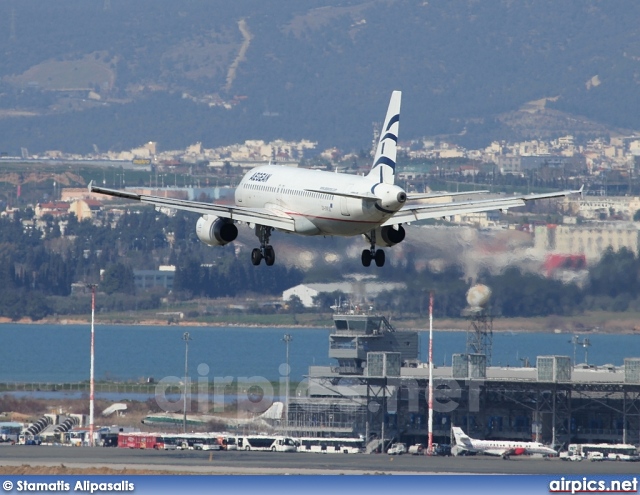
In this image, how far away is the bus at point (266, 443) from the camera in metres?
118

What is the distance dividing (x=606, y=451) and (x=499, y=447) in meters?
7.45

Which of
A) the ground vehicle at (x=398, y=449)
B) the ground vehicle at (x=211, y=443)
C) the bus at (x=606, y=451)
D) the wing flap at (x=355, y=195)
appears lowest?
the ground vehicle at (x=398, y=449)

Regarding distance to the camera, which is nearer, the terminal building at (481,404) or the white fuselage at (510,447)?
the white fuselage at (510,447)

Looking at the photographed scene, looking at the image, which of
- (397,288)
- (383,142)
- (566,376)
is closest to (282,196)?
(383,142)

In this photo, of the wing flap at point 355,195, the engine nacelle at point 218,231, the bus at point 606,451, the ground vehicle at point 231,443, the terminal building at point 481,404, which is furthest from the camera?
the terminal building at point 481,404

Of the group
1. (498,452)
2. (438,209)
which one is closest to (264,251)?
(438,209)

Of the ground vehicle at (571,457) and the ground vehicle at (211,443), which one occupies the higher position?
the ground vehicle at (211,443)


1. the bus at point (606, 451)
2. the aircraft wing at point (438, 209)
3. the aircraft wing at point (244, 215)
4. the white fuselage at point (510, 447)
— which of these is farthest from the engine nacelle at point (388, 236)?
the white fuselage at point (510, 447)

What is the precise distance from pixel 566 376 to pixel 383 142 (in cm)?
5930

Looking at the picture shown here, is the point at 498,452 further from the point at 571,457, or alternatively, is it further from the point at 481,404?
the point at 481,404

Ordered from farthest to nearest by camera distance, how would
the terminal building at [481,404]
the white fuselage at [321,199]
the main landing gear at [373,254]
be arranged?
the terminal building at [481,404]
the main landing gear at [373,254]
the white fuselage at [321,199]

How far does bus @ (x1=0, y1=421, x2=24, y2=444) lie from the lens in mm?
121625

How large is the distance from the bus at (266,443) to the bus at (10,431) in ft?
52.5

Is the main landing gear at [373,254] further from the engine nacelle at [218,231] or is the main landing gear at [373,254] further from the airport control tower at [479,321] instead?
the airport control tower at [479,321]
